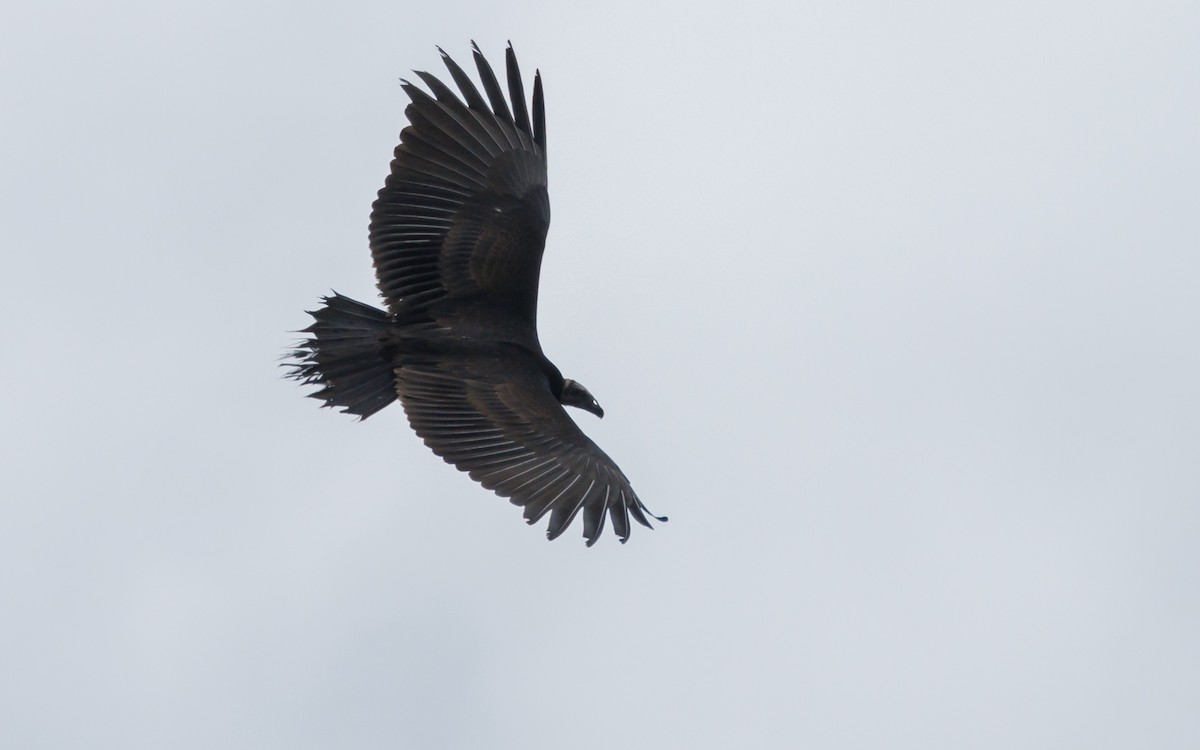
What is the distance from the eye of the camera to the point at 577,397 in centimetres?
1620

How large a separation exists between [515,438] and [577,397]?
2134 mm

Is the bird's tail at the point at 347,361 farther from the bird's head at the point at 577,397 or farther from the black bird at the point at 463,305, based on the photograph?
the bird's head at the point at 577,397

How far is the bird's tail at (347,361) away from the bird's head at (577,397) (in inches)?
84.6

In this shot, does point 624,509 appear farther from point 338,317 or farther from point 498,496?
point 338,317

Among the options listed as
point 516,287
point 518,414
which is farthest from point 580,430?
point 516,287

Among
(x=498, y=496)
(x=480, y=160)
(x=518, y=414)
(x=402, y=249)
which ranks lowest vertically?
(x=498, y=496)

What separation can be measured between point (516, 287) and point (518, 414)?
1.43 m

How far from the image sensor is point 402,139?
14891mm

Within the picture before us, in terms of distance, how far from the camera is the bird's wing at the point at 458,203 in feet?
48.8

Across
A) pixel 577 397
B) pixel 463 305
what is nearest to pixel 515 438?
pixel 463 305

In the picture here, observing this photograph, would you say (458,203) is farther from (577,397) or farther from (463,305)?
(577,397)

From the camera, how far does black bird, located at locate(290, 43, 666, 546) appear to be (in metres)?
14.2

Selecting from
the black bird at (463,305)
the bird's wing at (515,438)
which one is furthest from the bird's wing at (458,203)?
the bird's wing at (515,438)

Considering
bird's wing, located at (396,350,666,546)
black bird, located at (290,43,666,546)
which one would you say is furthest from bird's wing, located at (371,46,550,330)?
bird's wing, located at (396,350,666,546)
